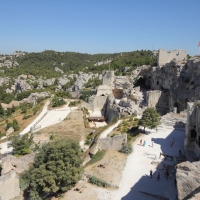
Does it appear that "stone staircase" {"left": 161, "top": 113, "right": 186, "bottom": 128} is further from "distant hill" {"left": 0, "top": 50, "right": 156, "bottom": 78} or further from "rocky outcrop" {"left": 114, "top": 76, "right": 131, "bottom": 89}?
"distant hill" {"left": 0, "top": 50, "right": 156, "bottom": 78}

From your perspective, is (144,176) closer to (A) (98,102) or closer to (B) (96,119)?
(B) (96,119)

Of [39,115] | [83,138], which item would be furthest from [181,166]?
[39,115]

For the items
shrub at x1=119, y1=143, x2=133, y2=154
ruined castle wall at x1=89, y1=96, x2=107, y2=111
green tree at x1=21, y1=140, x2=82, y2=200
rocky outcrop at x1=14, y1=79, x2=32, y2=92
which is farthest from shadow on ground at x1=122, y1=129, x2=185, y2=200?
rocky outcrop at x1=14, y1=79, x2=32, y2=92

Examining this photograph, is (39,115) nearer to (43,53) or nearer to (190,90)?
(190,90)

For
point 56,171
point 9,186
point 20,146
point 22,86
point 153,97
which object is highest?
point 153,97

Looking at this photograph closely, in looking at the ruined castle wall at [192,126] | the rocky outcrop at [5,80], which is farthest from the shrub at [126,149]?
the rocky outcrop at [5,80]

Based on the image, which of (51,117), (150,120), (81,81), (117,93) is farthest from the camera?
(81,81)

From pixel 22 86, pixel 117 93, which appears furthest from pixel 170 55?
pixel 22 86
